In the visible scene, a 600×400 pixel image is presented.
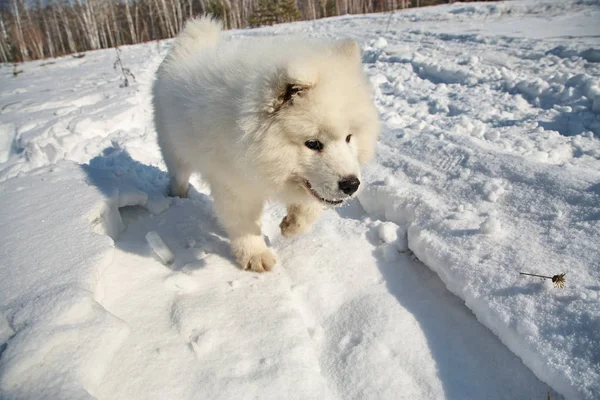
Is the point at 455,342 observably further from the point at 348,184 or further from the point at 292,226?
the point at 292,226

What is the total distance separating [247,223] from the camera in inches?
100

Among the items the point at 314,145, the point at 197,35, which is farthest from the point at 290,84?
the point at 197,35

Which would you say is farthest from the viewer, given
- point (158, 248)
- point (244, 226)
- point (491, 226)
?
point (244, 226)

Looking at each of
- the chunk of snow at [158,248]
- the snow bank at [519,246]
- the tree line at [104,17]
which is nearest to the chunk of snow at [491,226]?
the snow bank at [519,246]

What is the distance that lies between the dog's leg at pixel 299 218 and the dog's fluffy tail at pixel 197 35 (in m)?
1.65

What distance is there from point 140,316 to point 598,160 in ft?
11.9

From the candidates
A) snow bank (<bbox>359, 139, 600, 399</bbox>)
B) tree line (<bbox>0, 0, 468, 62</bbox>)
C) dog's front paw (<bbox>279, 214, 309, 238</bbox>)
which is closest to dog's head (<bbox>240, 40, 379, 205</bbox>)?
dog's front paw (<bbox>279, 214, 309, 238</bbox>)

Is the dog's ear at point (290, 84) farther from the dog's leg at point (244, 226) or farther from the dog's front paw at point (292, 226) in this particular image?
the dog's front paw at point (292, 226)

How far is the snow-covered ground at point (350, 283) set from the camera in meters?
1.52

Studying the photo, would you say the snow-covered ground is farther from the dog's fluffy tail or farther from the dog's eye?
the dog's fluffy tail

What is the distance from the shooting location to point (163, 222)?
117 inches

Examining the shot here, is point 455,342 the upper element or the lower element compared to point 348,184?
lower

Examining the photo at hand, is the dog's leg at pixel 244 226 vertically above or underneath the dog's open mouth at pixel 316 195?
underneath

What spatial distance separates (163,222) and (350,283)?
166cm
